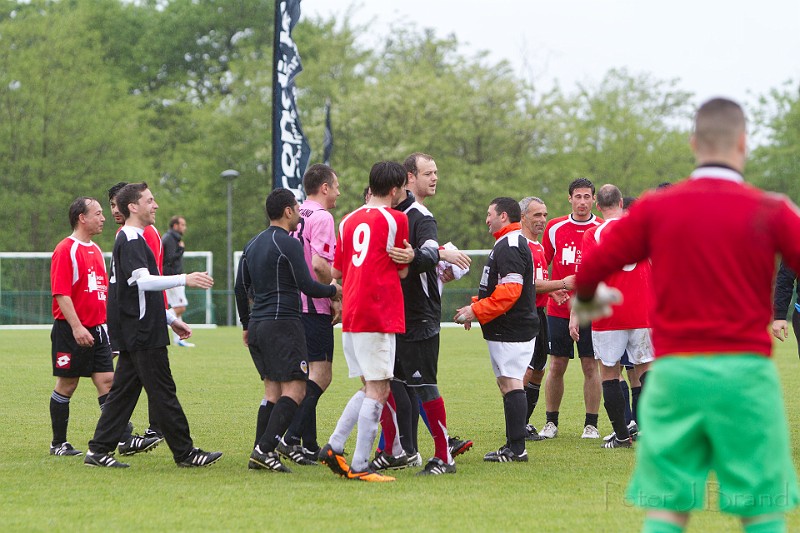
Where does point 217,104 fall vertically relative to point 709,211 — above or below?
above

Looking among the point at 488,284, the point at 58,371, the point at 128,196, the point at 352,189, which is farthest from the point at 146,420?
the point at 352,189

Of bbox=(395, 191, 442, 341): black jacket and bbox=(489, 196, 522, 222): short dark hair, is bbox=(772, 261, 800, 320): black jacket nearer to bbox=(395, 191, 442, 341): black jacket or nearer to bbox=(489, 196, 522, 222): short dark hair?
bbox=(489, 196, 522, 222): short dark hair

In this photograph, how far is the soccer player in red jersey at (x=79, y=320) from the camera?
8.63 m

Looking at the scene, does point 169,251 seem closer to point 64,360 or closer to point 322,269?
point 64,360

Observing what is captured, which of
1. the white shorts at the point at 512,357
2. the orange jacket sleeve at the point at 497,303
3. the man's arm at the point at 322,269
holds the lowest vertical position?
the white shorts at the point at 512,357

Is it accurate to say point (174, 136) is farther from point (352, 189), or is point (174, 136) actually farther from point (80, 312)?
point (80, 312)

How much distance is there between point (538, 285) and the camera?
9023 mm

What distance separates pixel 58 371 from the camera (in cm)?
866

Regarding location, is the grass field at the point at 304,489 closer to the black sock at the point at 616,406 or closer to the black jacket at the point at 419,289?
the black sock at the point at 616,406

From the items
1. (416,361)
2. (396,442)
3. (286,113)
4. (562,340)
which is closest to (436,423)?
(416,361)

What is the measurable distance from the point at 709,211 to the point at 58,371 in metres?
6.17

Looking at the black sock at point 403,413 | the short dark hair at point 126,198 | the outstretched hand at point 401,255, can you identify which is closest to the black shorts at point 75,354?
the short dark hair at point 126,198

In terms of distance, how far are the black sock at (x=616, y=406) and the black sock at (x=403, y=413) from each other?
1887mm

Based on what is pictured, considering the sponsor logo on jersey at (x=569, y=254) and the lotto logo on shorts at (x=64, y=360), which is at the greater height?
the sponsor logo on jersey at (x=569, y=254)
